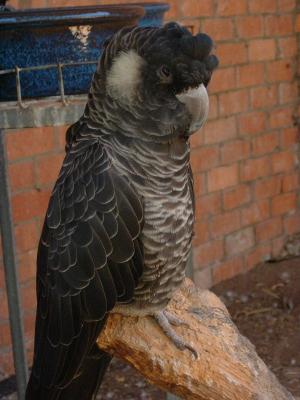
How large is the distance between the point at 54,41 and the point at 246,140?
1.97 meters

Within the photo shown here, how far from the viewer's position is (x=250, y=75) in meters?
3.39

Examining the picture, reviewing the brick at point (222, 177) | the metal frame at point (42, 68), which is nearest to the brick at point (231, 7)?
the brick at point (222, 177)

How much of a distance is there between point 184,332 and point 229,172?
6.00 ft

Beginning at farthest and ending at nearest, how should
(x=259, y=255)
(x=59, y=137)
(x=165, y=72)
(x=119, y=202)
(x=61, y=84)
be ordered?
(x=259, y=255)
(x=59, y=137)
(x=61, y=84)
(x=119, y=202)
(x=165, y=72)

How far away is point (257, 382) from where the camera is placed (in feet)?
5.09

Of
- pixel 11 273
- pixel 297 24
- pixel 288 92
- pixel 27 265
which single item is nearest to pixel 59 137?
pixel 27 265

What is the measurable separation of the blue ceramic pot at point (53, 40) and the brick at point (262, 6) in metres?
1.79

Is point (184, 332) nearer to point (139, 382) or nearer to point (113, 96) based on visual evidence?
point (113, 96)

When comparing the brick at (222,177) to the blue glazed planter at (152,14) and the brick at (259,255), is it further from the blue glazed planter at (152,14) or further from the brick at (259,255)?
Answer: the blue glazed planter at (152,14)

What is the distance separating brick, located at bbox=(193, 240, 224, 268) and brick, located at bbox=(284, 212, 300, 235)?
51 cm

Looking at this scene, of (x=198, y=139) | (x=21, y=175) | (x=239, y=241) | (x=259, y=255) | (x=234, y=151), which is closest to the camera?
(x=21, y=175)

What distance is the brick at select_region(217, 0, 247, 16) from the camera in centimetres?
319

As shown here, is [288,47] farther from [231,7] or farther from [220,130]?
[220,130]

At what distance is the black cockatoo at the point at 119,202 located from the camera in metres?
1.40
